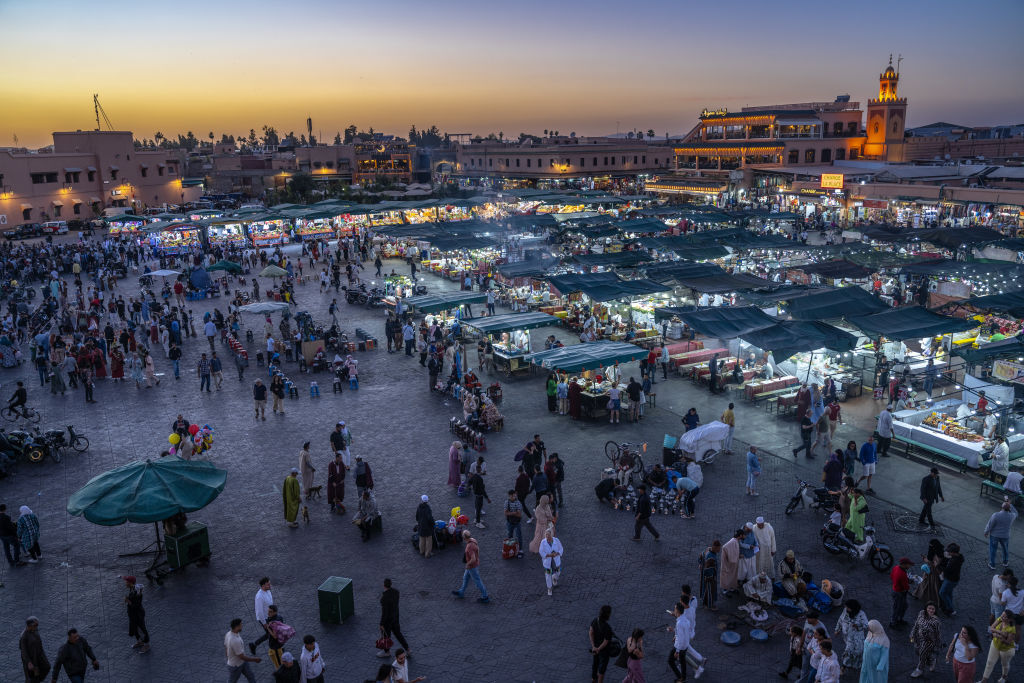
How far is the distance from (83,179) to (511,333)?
5937 cm

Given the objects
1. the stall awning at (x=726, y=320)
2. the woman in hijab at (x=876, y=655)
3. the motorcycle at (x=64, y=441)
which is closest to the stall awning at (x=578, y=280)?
the stall awning at (x=726, y=320)

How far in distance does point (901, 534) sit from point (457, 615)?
7.05 metres

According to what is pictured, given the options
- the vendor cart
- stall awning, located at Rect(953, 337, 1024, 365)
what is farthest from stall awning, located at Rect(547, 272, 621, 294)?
stall awning, located at Rect(953, 337, 1024, 365)

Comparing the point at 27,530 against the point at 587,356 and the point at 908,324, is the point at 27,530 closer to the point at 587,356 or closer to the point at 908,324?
the point at 587,356

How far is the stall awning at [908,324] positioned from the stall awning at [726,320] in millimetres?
2234

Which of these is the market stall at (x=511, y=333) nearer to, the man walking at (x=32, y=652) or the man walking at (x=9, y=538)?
the man walking at (x=9, y=538)

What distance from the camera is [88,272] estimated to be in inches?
1515

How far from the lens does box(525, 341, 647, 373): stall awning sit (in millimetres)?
16250

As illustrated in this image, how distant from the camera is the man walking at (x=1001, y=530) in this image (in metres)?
9.55

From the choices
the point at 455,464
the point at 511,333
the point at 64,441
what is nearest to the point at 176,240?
the point at 511,333

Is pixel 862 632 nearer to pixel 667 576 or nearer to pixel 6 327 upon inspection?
pixel 667 576

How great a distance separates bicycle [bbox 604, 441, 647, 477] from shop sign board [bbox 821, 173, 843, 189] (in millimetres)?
39337

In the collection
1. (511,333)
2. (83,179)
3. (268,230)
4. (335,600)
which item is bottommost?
(335,600)

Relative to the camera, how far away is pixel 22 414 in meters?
16.9
